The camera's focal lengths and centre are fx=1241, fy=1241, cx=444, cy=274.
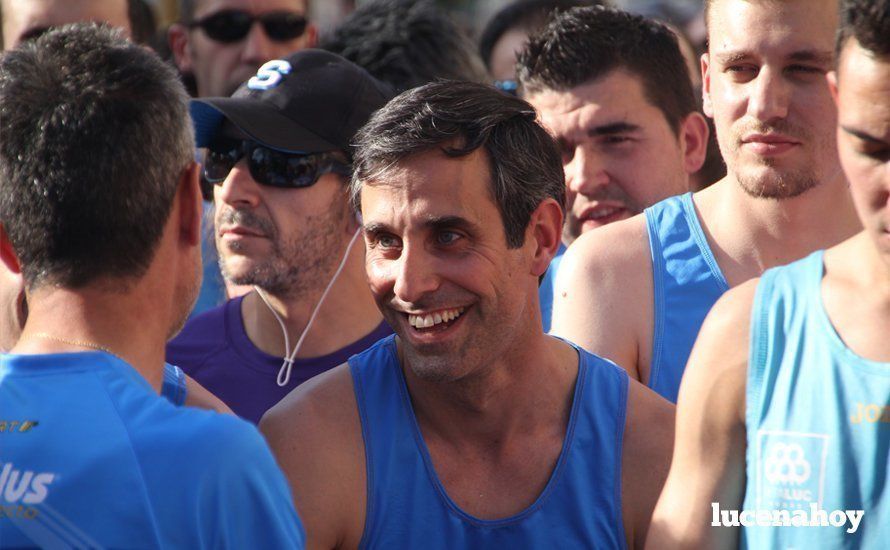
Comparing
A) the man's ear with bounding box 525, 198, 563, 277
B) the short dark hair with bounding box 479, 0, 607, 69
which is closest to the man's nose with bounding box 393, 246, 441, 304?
the man's ear with bounding box 525, 198, 563, 277

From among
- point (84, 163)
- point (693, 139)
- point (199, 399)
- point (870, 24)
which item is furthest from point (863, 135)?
point (693, 139)

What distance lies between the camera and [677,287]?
12.4ft

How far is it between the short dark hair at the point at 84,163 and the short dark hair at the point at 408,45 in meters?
3.16

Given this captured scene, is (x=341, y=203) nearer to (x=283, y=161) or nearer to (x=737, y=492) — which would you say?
(x=283, y=161)

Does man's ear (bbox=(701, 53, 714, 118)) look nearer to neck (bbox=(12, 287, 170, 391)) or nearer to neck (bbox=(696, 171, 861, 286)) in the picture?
neck (bbox=(696, 171, 861, 286))

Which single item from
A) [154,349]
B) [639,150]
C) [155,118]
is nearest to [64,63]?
[155,118]

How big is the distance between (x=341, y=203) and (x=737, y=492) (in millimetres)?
2295

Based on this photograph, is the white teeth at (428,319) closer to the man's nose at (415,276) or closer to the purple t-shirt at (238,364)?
the man's nose at (415,276)

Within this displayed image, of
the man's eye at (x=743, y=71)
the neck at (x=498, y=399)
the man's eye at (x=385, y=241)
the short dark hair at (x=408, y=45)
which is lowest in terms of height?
the neck at (x=498, y=399)

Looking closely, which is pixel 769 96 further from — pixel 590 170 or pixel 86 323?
pixel 86 323

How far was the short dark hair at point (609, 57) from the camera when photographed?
193 inches

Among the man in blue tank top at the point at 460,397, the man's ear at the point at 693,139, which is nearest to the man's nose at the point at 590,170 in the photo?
the man's ear at the point at 693,139

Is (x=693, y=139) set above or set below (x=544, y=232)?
above

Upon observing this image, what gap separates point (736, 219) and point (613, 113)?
1.05 m
